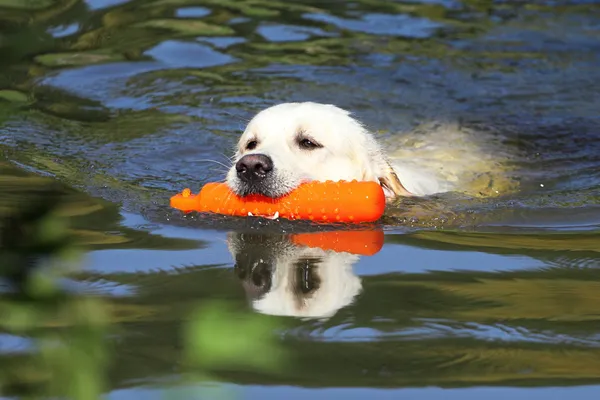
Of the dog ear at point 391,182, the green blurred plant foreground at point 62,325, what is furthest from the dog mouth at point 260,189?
the green blurred plant foreground at point 62,325

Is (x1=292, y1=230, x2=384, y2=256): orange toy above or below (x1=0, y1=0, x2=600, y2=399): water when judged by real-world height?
below

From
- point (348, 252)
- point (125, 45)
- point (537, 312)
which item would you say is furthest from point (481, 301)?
point (125, 45)

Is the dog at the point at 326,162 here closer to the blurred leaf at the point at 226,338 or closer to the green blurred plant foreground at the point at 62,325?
the green blurred plant foreground at the point at 62,325

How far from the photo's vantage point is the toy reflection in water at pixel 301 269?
11.7ft

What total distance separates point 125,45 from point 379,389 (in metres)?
7.49

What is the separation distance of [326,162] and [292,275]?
62.2 inches

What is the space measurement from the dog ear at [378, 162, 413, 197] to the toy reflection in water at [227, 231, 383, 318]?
814 mm

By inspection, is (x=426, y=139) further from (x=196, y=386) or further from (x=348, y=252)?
(x=196, y=386)

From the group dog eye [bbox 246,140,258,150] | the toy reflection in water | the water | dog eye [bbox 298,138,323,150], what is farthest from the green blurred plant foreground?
dog eye [bbox 246,140,258,150]

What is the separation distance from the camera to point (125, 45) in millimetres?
9719

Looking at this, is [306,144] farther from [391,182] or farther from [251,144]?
[391,182]

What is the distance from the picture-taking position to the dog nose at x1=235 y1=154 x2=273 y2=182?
5117mm

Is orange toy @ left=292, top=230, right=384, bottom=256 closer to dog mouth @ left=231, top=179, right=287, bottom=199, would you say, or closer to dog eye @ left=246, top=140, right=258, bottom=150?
dog mouth @ left=231, top=179, right=287, bottom=199

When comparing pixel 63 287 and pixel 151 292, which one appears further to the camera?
pixel 151 292
